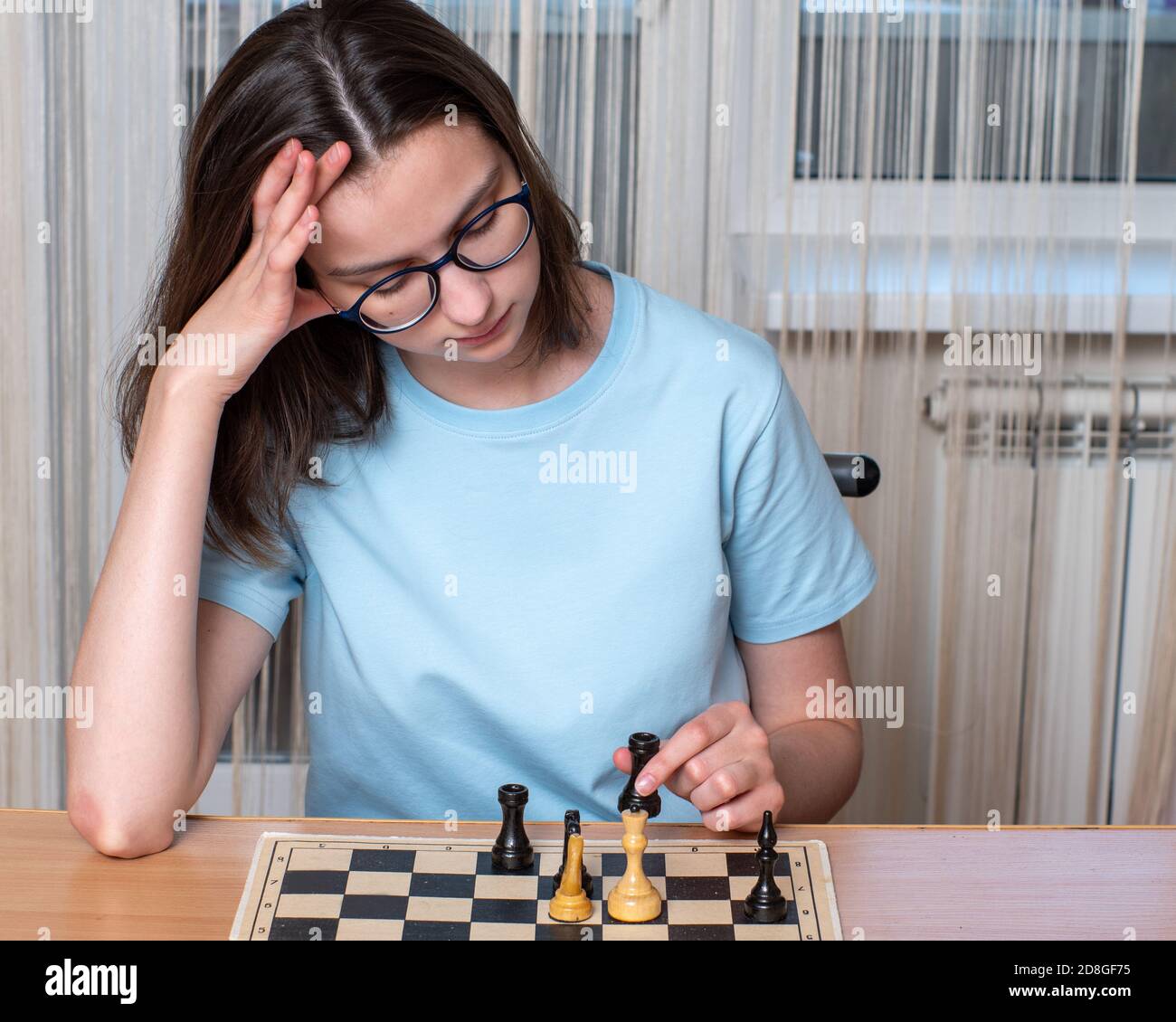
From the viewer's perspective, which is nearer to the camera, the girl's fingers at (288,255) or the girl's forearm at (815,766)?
the girl's fingers at (288,255)

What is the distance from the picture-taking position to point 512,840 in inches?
39.2

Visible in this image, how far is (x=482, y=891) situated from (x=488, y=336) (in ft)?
1.57

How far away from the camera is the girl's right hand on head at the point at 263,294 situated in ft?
3.50

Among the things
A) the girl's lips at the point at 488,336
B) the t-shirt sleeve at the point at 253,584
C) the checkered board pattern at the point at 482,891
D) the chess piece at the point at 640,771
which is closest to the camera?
the checkered board pattern at the point at 482,891

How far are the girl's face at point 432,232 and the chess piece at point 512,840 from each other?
398mm

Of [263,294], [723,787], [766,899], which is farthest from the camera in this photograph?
[263,294]

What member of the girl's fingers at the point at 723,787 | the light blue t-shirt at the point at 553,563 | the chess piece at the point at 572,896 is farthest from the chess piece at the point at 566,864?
the light blue t-shirt at the point at 553,563

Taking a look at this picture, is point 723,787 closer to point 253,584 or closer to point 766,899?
point 766,899

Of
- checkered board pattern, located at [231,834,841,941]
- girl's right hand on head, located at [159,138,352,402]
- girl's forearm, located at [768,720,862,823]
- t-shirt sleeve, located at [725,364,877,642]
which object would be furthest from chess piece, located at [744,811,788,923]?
girl's right hand on head, located at [159,138,352,402]

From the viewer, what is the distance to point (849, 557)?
4.36 feet

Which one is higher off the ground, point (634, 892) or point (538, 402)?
point (538, 402)

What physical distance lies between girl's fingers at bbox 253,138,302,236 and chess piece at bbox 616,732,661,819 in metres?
0.55

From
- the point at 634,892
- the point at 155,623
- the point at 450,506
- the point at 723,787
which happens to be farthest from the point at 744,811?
the point at 155,623

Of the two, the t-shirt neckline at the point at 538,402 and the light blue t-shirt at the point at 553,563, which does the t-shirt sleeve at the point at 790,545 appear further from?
the t-shirt neckline at the point at 538,402
